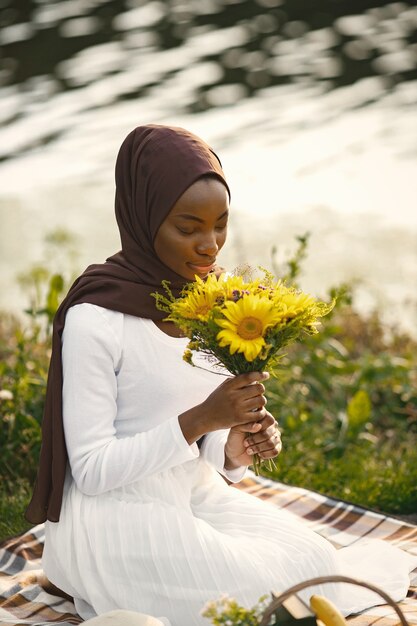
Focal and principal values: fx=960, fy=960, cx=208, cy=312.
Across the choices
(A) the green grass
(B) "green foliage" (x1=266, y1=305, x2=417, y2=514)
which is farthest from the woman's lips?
(B) "green foliage" (x1=266, y1=305, x2=417, y2=514)

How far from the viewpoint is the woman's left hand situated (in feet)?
8.30

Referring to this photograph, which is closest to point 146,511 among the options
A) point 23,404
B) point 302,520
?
point 302,520

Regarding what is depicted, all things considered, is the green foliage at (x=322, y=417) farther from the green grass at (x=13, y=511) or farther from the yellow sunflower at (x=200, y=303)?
the yellow sunflower at (x=200, y=303)

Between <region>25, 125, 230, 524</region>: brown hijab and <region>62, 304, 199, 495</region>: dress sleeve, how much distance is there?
0.20ft

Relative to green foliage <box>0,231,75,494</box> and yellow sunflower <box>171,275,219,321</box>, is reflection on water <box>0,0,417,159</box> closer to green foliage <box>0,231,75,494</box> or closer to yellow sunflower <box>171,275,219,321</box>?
green foliage <box>0,231,75,494</box>

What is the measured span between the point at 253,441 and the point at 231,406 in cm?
25

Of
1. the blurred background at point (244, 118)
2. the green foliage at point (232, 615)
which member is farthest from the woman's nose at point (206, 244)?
the blurred background at point (244, 118)

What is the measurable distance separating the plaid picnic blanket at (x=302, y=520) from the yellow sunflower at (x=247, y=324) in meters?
0.92

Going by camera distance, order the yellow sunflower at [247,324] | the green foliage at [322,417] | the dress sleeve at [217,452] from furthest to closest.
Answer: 1. the green foliage at [322,417]
2. the dress sleeve at [217,452]
3. the yellow sunflower at [247,324]

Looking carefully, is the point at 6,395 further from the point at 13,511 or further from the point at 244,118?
the point at 244,118

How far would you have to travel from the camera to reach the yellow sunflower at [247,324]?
7.41 feet

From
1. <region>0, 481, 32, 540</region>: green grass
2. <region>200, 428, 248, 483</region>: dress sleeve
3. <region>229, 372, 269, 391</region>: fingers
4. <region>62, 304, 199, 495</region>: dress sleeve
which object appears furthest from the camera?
<region>0, 481, 32, 540</region>: green grass

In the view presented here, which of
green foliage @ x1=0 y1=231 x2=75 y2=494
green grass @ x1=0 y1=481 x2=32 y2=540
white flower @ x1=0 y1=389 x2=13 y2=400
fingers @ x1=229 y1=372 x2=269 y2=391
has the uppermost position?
fingers @ x1=229 y1=372 x2=269 y2=391

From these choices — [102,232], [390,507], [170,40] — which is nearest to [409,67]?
[170,40]
